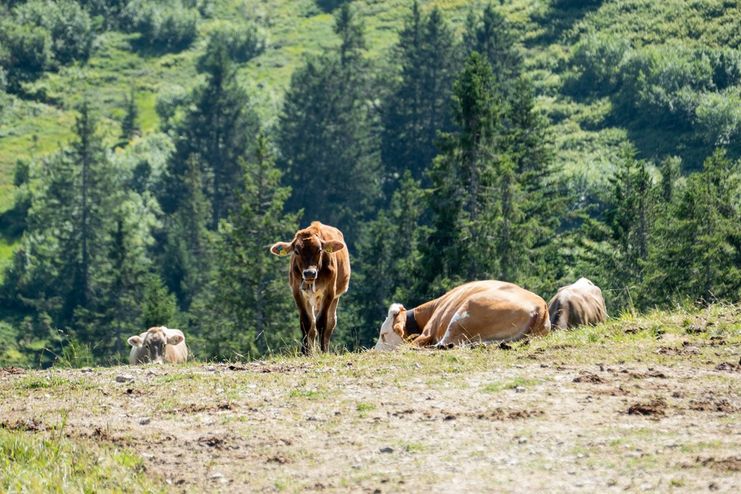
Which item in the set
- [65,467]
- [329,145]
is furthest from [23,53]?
[65,467]

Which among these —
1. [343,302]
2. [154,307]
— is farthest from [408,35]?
[154,307]

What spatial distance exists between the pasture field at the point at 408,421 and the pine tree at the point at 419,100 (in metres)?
94.9

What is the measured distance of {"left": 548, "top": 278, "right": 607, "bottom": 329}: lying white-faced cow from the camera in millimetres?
18828

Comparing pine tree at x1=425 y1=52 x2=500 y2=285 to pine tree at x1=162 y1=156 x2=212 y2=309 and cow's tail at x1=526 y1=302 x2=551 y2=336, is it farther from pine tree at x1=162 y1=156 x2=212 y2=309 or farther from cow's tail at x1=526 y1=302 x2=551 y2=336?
cow's tail at x1=526 y1=302 x2=551 y2=336

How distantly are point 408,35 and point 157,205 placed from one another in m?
25.7

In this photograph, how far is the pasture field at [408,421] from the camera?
10023mm

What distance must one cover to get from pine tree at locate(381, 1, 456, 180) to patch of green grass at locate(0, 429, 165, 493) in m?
97.8

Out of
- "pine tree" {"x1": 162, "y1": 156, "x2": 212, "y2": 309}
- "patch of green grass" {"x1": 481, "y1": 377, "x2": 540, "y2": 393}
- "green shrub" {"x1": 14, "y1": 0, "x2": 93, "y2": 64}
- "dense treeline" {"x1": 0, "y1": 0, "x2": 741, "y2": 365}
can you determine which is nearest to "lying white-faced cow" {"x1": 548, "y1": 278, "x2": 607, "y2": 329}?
"patch of green grass" {"x1": 481, "y1": 377, "x2": 540, "y2": 393}

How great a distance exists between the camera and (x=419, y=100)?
364 feet

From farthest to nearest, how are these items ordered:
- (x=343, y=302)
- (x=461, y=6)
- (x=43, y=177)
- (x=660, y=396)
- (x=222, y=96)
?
(x=461, y=6)
(x=222, y=96)
(x=43, y=177)
(x=343, y=302)
(x=660, y=396)

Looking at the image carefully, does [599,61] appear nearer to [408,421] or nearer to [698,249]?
[698,249]

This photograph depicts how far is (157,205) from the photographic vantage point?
4222 inches

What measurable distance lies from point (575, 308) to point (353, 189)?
283ft

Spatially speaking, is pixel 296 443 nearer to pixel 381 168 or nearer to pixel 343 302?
pixel 343 302
